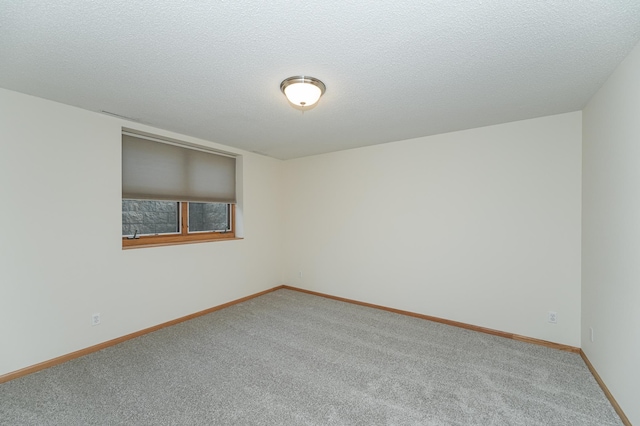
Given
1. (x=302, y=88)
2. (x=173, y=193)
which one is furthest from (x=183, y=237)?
(x=302, y=88)

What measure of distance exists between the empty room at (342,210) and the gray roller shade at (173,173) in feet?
0.08

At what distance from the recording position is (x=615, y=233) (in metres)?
2.02

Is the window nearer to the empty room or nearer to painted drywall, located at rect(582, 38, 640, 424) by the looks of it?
the empty room

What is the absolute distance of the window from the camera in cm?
327

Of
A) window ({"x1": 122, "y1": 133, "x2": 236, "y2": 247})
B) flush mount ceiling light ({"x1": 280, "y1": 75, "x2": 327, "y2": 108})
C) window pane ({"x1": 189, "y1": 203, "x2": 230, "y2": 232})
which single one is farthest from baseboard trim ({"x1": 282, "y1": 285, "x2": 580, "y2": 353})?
flush mount ceiling light ({"x1": 280, "y1": 75, "x2": 327, "y2": 108})

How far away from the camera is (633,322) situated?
175 cm

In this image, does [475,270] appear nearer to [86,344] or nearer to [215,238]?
[215,238]

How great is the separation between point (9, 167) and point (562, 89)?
463cm

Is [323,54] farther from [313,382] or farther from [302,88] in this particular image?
[313,382]

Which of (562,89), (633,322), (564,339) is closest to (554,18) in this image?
(562,89)

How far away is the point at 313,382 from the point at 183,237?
2607mm

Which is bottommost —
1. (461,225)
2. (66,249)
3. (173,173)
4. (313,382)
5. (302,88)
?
(313,382)

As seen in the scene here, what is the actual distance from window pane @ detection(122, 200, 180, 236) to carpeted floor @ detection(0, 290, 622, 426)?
1.24 m

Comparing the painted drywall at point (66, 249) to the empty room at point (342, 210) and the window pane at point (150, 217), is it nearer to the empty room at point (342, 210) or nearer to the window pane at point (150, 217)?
the empty room at point (342, 210)
